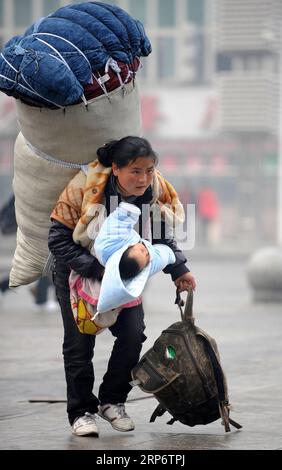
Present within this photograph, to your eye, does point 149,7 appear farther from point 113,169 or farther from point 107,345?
point 113,169

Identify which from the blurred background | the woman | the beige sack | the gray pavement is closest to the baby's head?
the woman

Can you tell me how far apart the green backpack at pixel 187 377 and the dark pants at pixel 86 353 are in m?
0.09

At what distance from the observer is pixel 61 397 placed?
7.82 metres

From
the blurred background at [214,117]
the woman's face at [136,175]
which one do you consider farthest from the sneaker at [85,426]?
the blurred background at [214,117]

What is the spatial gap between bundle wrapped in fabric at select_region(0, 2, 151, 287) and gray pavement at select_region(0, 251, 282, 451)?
3.50 ft

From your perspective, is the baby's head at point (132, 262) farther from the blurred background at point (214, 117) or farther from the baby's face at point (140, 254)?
the blurred background at point (214, 117)

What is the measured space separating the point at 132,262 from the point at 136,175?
427 mm

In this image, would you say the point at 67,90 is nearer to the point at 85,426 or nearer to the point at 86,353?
the point at 86,353

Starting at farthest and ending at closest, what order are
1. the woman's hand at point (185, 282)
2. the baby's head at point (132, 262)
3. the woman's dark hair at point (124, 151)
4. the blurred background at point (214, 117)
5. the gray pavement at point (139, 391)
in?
the blurred background at point (214, 117), the woman's hand at point (185, 282), the gray pavement at point (139, 391), the woman's dark hair at point (124, 151), the baby's head at point (132, 262)

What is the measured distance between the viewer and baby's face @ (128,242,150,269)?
19.1 ft

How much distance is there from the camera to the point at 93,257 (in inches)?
237

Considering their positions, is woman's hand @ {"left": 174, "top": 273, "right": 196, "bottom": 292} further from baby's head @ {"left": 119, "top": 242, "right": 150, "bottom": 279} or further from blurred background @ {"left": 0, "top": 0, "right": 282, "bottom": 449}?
blurred background @ {"left": 0, "top": 0, "right": 282, "bottom": 449}

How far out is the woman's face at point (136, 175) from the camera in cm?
597
